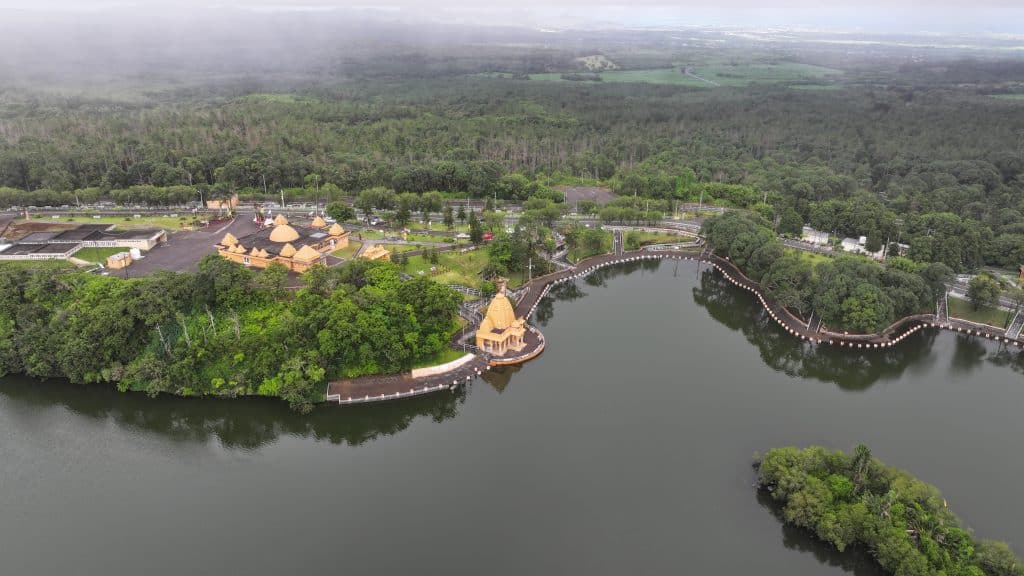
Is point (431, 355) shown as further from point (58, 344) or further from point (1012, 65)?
point (1012, 65)

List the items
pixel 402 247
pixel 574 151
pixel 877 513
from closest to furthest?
pixel 877 513, pixel 402 247, pixel 574 151

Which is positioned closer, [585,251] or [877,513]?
[877,513]

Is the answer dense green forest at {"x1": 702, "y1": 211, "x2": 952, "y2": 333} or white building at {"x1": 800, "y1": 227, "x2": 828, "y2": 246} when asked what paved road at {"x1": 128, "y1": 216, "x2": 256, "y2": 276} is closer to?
dense green forest at {"x1": 702, "y1": 211, "x2": 952, "y2": 333}

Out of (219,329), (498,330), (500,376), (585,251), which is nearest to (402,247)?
(585,251)

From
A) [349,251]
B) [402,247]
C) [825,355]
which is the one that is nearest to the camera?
[825,355]

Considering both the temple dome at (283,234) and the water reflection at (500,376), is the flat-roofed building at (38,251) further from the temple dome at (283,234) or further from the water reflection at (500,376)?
the water reflection at (500,376)

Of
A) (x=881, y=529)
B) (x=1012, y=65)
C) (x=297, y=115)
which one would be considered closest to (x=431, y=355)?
(x=881, y=529)

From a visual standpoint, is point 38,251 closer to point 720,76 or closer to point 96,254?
point 96,254

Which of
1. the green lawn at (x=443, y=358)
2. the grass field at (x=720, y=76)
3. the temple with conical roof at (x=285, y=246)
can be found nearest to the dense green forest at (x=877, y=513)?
the green lawn at (x=443, y=358)
